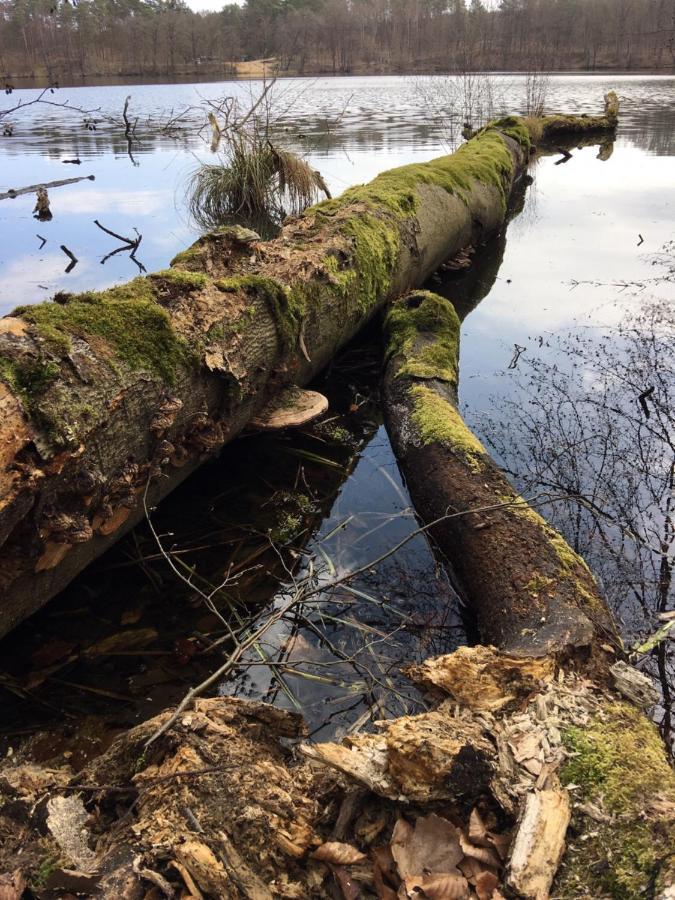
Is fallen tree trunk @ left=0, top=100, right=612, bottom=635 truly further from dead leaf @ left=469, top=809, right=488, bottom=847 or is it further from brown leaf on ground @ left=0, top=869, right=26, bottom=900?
dead leaf @ left=469, top=809, right=488, bottom=847

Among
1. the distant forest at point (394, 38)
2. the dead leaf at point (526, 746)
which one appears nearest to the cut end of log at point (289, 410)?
the dead leaf at point (526, 746)

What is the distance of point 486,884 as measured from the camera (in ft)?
4.59

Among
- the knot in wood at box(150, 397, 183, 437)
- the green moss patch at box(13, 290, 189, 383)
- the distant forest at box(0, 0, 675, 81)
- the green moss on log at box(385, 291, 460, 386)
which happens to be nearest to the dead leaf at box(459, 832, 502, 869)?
the knot in wood at box(150, 397, 183, 437)

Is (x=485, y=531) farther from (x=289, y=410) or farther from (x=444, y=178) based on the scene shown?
(x=444, y=178)

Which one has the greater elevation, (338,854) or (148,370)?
(148,370)

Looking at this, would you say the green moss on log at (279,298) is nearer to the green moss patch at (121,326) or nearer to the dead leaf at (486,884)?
the green moss patch at (121,326)

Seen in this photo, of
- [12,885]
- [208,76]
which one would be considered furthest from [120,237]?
[208,76]

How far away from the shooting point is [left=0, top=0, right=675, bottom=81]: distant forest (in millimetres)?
34781

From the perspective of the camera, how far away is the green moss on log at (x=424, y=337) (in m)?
4.35

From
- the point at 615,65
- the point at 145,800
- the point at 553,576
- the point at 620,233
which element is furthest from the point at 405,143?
the point at 615,65

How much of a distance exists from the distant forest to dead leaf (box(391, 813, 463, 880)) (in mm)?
33435

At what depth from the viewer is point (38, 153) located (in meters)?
13.9

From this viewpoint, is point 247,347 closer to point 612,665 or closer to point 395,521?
point 395,521

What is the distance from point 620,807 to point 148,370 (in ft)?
7.82
